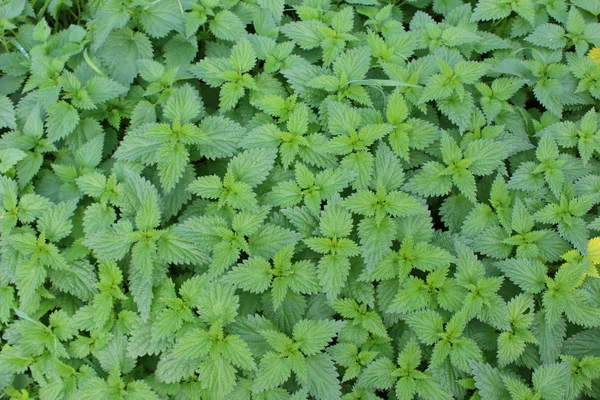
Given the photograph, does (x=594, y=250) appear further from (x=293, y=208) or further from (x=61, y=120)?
(x=61, y=120)

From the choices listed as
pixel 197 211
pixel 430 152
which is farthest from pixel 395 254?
pixel 197 211

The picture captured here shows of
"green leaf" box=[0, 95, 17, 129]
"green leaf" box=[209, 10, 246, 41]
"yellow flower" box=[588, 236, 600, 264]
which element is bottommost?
"yellow flower" box=[588, 236, 600, 264]

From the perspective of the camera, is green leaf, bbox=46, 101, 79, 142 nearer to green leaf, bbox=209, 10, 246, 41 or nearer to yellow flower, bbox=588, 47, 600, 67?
green leaf, bbox=209, 10, 246, 41

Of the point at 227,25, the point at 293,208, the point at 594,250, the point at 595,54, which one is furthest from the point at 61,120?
the point at 595,54

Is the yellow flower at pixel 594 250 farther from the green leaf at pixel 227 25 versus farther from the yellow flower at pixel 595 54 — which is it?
the green leaf at pixel 227 25

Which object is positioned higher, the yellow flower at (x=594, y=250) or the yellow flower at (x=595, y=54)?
the yellow flower at (x=595, y=54)

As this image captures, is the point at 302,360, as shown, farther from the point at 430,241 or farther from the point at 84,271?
the point at 84,271

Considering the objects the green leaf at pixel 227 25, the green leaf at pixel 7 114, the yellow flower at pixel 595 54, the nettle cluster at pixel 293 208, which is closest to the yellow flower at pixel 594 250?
the nettle cluster at pixel 293 208

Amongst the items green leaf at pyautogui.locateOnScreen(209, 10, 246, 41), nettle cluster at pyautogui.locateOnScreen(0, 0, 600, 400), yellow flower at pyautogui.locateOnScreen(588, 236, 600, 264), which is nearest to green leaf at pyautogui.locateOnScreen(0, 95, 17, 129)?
Result: nettle cluster at pyautogui.locateOnScreen(0, 0, 600, 400)
